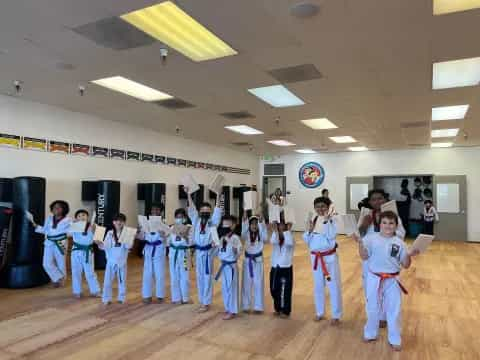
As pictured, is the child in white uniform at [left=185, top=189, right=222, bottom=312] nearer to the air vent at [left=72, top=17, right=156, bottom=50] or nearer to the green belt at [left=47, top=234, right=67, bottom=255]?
the air vent at [left=72, top=17, right=156, bottom=50]

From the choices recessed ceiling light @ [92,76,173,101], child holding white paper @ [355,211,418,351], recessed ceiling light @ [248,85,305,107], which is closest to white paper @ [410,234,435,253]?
child holding white paper @ [355,211,418,351]

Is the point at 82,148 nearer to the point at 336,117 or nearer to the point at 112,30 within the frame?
the point at 112,30

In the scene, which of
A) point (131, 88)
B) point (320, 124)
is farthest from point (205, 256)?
point (320, 124)

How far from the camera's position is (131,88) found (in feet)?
16.4

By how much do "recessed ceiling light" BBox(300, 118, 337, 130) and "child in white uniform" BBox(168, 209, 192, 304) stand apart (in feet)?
12.6

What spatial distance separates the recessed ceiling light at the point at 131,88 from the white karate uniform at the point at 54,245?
192 centimetres

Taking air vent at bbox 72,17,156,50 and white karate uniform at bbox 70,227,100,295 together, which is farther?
white karate uniform at bbox 70,227,100,295

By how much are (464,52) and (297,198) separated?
29.4ft

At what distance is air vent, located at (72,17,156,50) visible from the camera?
9.83ft

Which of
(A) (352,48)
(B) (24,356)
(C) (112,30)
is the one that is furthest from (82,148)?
(A) (352,48)

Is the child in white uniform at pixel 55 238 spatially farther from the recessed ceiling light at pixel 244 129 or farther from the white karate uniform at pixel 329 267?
the recessed ceiling light at pixel 244 129

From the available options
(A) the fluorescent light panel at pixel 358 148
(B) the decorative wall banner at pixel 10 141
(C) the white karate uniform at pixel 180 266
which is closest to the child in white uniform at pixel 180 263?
(C) the white karate uniform at pixel 180 266

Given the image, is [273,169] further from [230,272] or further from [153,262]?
[230,272]

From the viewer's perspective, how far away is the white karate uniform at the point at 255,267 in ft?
12.2
